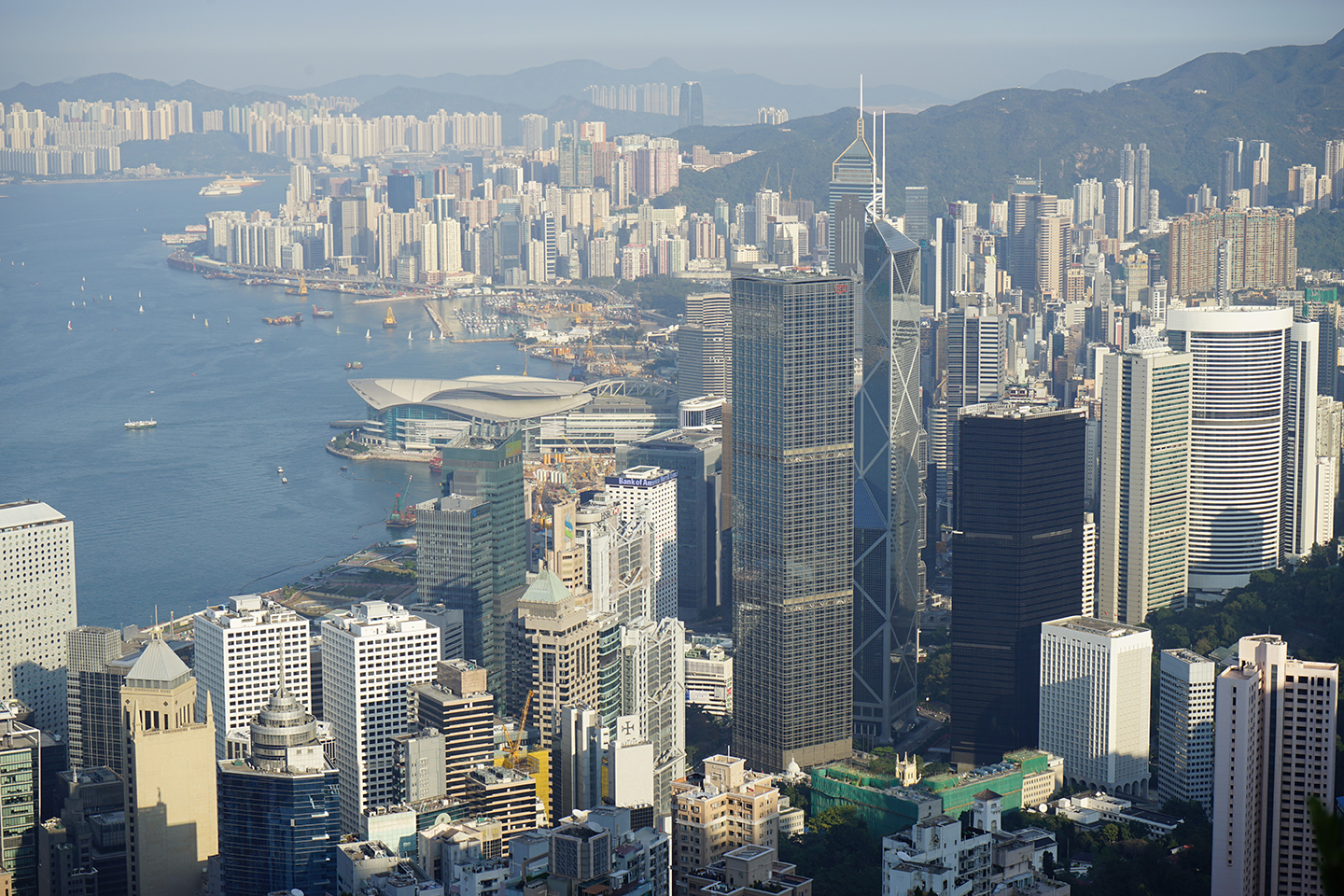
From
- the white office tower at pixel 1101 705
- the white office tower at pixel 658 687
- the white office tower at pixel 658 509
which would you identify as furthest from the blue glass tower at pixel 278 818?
the white office tower at pixel 658 509

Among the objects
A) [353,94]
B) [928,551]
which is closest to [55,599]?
[928,551]

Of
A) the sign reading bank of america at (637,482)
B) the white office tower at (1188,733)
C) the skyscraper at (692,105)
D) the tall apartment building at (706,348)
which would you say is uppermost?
the skyscraper at (692,105)

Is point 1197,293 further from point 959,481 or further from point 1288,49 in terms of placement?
point 959,481

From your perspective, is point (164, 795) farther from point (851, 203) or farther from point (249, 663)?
point (851, 203)

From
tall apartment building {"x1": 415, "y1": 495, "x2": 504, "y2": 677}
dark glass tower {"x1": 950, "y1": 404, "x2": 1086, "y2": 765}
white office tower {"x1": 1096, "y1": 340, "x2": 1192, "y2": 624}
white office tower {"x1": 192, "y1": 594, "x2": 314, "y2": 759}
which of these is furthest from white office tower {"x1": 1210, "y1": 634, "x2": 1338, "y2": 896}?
white office tower {"x1": 1096, "y1": 340, "x2": 1192, "y2": 624}

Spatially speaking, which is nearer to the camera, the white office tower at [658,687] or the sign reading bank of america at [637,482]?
the white office tower at [658,687]

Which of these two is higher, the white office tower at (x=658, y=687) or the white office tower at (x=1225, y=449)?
the white office tower at (x=1225, y=449)

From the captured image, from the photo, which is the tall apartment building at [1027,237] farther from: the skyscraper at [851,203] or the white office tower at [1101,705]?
the white office tower at [1101,705]
